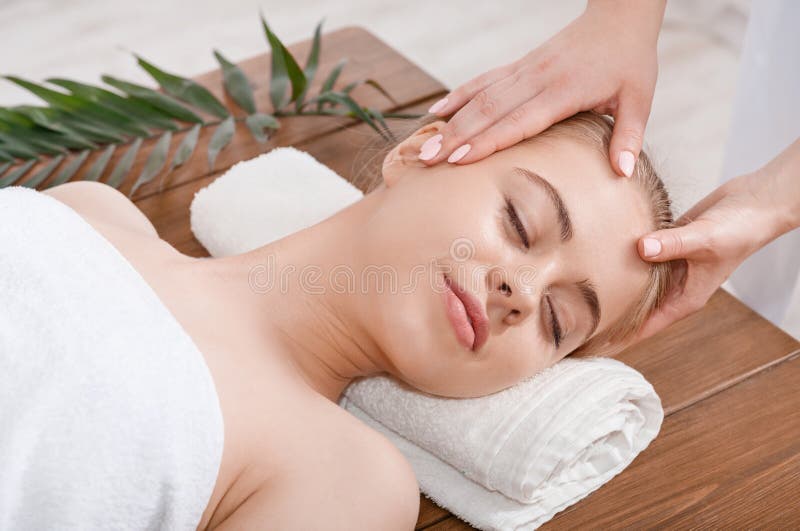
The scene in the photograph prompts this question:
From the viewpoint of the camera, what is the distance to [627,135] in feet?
4.51

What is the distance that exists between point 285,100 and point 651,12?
896 mm

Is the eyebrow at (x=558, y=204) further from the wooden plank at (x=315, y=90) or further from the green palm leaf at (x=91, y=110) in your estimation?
the green palm leaf at (x=91, y=110)

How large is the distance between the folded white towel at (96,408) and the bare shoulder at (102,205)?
306mm

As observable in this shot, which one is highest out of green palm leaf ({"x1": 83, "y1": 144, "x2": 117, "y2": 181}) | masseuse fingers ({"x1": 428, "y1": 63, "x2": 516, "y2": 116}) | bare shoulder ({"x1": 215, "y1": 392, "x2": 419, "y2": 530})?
masseuse fingers ({"x1": 428, "y1": 63, "x2": 516, "y2": 116})

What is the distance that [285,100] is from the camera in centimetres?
209

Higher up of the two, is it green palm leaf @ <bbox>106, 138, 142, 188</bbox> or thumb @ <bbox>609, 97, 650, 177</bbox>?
thumb @ <bbox>609, 97, 650, 177</bbox>

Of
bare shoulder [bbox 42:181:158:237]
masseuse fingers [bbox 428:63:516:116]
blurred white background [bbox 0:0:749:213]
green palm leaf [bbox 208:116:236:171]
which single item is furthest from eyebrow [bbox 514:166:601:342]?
blurred white background [bbox 0:0:749:213]

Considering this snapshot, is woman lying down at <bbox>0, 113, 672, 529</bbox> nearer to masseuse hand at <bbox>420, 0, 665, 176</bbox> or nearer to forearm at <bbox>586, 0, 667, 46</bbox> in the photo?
masseuse hand at <bbox>420, 0, 665, 176</bbox>

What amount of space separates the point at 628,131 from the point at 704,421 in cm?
49

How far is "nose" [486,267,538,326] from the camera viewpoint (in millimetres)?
1262

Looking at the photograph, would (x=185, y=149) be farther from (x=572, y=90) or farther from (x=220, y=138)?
(x=572, y=90)

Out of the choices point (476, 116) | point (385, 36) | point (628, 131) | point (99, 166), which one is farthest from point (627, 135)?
point (385, 36)

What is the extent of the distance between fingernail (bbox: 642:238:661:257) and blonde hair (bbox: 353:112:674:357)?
0.21 ft

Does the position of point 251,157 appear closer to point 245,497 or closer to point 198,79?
point 198,79
